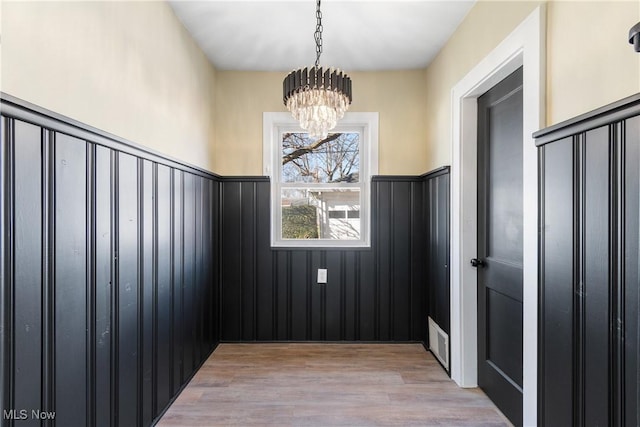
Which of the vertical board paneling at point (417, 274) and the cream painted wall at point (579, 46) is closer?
the cream painted wall at point (579, 46)

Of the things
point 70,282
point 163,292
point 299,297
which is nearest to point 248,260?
point 299,297

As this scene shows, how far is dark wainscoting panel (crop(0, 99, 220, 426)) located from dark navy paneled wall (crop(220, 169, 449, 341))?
0.85 metres

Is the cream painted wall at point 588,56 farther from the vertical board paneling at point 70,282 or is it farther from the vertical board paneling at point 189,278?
the vertical board paneling at point 189,278

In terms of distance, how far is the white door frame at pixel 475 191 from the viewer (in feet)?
4.70

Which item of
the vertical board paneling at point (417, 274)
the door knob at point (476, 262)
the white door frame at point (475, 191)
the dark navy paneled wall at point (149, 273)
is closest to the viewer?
the dark navy paneled wall at point (149, 273)

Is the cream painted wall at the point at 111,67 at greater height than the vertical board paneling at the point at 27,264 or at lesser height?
greater

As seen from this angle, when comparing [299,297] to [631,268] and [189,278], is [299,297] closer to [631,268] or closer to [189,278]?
[189,278]

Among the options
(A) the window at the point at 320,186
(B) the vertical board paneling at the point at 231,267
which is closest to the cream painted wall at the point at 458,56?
(A) the window at the point at 320,186

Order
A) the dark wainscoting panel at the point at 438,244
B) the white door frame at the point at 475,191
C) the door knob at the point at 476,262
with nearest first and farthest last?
the white door frame at the point at 475,191, the door knob at the point at 476,262, the dark wainscoting panel at the point at 438,244

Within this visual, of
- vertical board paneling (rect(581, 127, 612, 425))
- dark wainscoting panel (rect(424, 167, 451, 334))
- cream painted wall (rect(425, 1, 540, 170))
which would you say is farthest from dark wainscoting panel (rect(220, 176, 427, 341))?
vertical board paneling (rect(581, 127, 612, 425))

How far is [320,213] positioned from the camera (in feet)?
9.94

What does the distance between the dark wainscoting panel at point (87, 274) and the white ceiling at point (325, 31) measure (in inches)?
42.1

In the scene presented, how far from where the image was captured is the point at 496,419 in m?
1.85

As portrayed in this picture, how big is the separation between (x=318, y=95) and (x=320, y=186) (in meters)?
1.44
